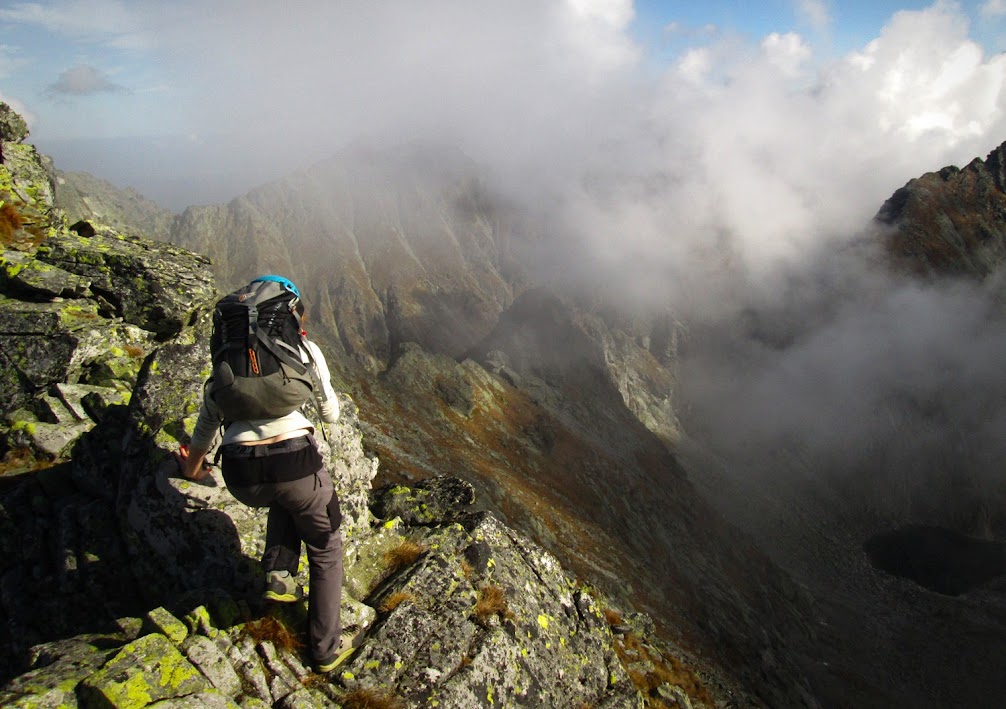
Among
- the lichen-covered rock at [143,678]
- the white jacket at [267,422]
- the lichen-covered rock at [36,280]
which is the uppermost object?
the white jacket at [267,422]

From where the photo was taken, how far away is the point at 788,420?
6334 inches

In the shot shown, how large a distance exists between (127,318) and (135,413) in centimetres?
579

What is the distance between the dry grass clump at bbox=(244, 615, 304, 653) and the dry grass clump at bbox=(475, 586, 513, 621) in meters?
3.52

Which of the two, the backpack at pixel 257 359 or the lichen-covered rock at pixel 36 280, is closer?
the backpack at pixel 257 359

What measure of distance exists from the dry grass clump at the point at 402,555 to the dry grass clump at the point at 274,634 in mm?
2908

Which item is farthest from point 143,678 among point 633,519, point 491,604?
point 633,519

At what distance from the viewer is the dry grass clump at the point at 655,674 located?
48.9ft

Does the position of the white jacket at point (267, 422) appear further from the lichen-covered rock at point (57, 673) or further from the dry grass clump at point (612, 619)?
the dry grass clump at point (612, 619)

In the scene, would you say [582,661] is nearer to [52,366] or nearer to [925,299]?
[52,366]

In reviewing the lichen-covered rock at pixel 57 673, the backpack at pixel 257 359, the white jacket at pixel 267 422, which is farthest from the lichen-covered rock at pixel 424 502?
the backpack at pixel 257 359

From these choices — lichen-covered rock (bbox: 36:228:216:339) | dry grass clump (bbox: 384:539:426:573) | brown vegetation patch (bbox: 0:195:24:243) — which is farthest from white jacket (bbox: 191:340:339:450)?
brown vegetation patch (bbox: 0:195:24:243)

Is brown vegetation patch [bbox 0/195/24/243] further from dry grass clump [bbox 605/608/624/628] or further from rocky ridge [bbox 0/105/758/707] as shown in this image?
dry grass clump [bbox 605/608/624/628]

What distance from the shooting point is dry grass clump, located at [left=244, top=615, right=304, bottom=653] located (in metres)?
7.83

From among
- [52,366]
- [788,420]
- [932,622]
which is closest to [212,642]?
[52,366]
